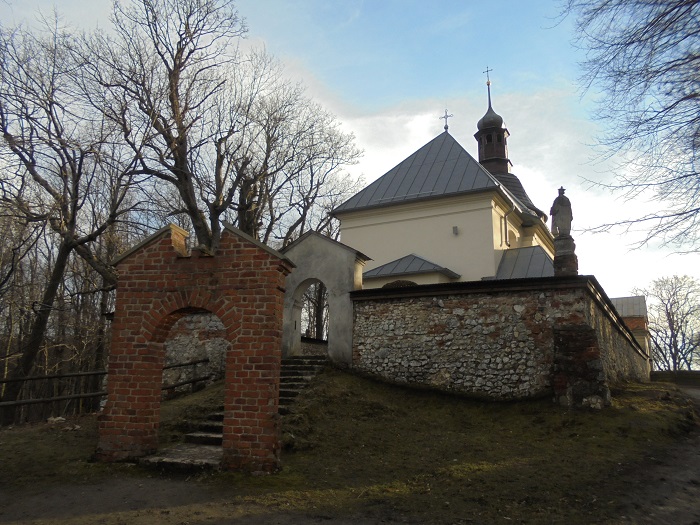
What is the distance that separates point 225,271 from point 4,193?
8.49m

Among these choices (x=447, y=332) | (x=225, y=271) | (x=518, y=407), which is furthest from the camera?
(x=447, y=332)

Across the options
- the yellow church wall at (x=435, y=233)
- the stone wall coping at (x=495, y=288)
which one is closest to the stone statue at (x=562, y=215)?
the stone wall coping at (x=495, y=288)

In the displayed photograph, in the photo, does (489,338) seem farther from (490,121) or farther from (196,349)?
(490,121)

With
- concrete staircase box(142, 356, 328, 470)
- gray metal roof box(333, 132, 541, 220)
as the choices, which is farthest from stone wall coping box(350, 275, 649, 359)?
gray metal roof box(333, 132, 541, 220)

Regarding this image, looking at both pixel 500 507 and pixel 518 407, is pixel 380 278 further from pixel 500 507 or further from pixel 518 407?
pixel 500 507

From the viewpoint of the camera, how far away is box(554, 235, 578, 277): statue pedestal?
39.8ft

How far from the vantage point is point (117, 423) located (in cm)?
677

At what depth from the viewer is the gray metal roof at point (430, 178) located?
19000 millimetres

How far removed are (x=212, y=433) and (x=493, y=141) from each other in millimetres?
25321

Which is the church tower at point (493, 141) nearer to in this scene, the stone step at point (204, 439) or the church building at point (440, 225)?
the church building at point (440, 225)

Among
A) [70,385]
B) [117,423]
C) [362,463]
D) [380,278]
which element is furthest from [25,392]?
[362,463]

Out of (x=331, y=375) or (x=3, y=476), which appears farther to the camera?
(x=331, y=375)

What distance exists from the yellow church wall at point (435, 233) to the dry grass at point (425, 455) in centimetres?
761

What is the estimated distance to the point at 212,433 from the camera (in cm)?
791
